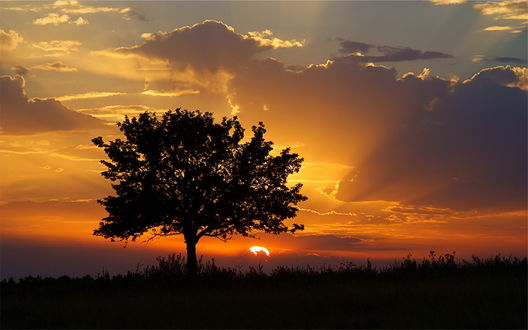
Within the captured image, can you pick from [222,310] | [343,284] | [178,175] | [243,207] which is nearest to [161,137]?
[178,175]

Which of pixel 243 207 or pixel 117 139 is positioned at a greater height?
pixel 117 139

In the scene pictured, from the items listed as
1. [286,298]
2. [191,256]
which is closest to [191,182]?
[191,256]

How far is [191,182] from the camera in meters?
38.2

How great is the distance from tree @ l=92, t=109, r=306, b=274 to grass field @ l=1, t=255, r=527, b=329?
17.2ft

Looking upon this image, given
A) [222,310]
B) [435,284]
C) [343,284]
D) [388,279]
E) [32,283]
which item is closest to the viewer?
[222,310]

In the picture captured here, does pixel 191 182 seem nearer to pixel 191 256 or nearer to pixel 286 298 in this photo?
pixel 191 256

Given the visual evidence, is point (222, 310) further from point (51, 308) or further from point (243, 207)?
point (243, 207)

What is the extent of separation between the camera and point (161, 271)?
33531 mm

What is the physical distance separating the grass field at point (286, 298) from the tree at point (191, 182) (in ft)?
17.2

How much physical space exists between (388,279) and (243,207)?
12.5 metres

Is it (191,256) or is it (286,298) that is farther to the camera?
(191,256)

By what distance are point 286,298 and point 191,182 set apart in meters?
16.0

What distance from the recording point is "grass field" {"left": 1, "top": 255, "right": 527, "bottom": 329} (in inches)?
760

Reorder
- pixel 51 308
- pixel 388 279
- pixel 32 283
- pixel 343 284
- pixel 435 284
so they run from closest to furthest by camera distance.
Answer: pixel 51 308, pixel 435 284, pixel 343 284, pixel 388 279, pixel 32 283
